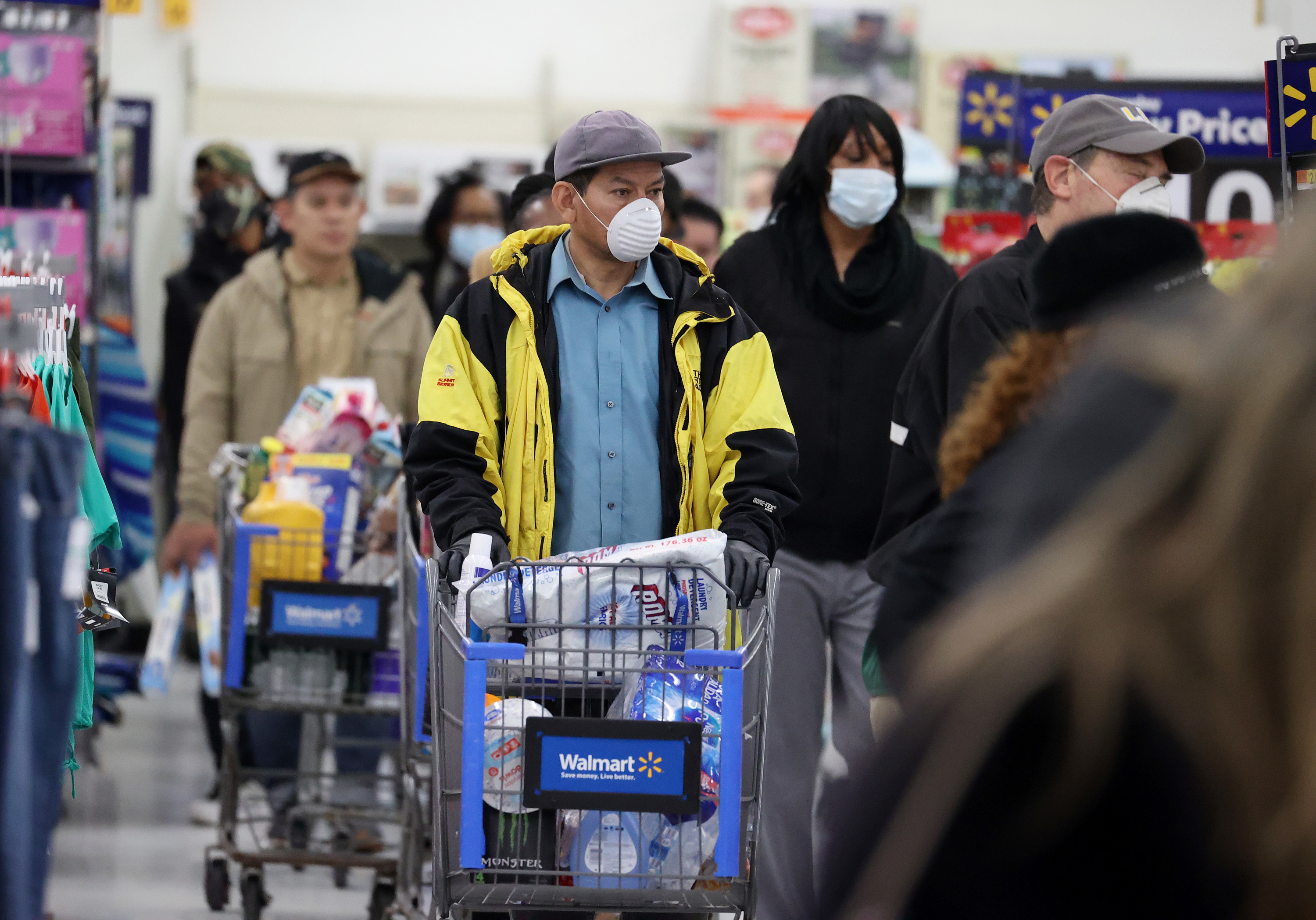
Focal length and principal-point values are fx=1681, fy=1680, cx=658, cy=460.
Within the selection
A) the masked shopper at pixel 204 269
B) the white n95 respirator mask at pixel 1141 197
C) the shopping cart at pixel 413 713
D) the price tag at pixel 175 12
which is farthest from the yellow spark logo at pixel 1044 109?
the price tag at pixel 175 12

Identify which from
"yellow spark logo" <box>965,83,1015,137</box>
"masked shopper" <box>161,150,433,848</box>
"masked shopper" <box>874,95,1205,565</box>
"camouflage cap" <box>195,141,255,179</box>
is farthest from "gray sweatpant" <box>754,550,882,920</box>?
"camouflage cap" <box>195,141,255,179</box>

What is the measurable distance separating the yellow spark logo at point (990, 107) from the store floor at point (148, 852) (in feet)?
10.8

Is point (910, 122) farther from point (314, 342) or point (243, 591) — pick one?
point (243, 591)

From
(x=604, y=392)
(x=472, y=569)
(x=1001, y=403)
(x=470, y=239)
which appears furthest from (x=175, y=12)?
(x=1001, y=403)

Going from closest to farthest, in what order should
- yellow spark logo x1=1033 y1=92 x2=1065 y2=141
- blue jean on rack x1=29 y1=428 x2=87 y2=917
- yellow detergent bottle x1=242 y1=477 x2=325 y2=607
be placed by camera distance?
blue jean on rack x1=29 y1=428 x2=87 y2=917
yellow detergent bottle x1=242 y1=477 x2=325 y2=607
yellow spark logo x1=1033 y1=92 x2=1065 y2=141

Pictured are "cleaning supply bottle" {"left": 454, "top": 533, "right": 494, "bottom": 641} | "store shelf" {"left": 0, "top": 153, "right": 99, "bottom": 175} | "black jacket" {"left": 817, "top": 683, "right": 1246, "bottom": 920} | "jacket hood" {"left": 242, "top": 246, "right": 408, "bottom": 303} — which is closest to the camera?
"black jacket" {"left": 817, "top": 683, "right": 1246, "bottom": 920}

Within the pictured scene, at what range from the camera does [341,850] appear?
465cm

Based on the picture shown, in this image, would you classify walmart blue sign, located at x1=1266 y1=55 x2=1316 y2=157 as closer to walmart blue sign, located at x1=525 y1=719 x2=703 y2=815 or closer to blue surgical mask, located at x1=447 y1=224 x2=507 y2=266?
walmart blue sign, located at x1=525 y1=719 x2=703 y2=815

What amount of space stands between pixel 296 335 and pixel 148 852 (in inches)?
64.2

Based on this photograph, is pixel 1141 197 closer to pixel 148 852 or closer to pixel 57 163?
pixel 148 852

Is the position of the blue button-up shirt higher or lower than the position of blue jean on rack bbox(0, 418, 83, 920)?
higher

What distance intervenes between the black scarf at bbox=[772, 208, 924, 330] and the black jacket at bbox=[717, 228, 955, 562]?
31mm

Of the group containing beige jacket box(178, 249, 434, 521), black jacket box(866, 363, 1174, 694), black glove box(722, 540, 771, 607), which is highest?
beige jacket box(178, 249, 434, 521)

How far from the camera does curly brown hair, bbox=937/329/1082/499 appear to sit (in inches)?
68.6
